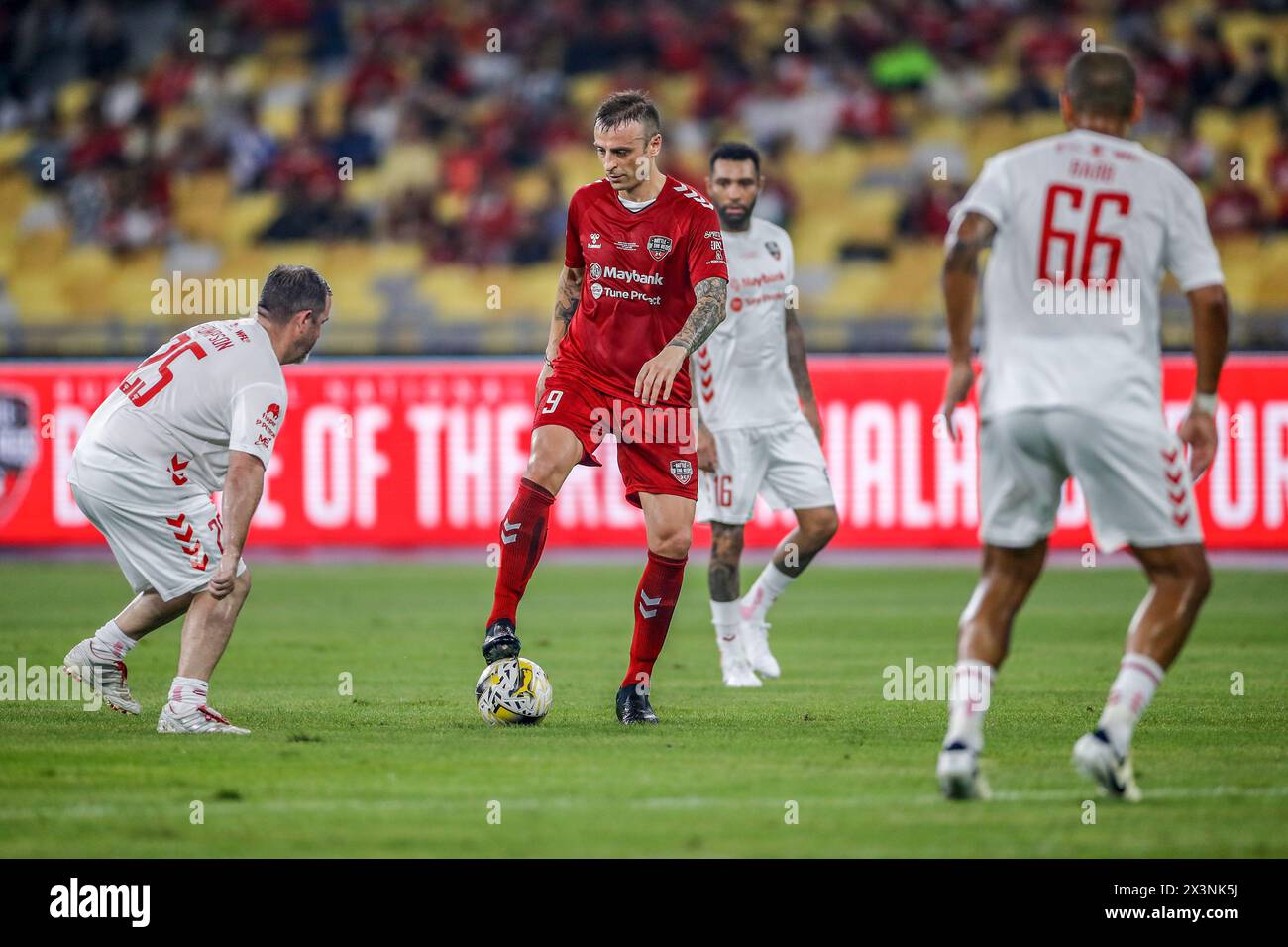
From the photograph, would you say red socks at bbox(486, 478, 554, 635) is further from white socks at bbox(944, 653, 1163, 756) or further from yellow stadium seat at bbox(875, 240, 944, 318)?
yellow stadium seat at bbox(875, 240, 944, 318)

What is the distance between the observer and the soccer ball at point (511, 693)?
25.5ft

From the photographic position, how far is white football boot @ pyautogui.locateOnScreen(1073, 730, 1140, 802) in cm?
573

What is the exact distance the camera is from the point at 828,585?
1596 cm

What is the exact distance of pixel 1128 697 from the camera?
5.83 metres

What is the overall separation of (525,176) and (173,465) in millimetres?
17132

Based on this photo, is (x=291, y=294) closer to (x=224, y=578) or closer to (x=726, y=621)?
(x=224, y=578)

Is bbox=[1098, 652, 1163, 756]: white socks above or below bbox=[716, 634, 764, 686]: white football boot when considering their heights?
above

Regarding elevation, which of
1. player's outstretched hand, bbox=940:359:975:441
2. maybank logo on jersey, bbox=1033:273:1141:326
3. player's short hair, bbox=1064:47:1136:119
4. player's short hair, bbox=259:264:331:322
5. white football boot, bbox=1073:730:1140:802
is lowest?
white football boot, bbox=1073:730:1140:802

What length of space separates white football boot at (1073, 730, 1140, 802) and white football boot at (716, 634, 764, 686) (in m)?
3.96

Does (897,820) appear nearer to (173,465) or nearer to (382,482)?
(173,465)

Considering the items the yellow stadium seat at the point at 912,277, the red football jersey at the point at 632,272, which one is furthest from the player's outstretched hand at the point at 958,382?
the yellow stadium seat at the point at 912,277

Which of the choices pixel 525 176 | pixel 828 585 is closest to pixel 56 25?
pixel 525 176

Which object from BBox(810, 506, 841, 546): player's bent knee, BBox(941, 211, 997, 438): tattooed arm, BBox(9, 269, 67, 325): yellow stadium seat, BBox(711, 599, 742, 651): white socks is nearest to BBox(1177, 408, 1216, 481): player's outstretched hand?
BBox(941, 211, 997, 438): tattooed arm

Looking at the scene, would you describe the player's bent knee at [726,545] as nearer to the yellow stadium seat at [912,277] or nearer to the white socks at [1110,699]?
the white socks at [1110,699]
